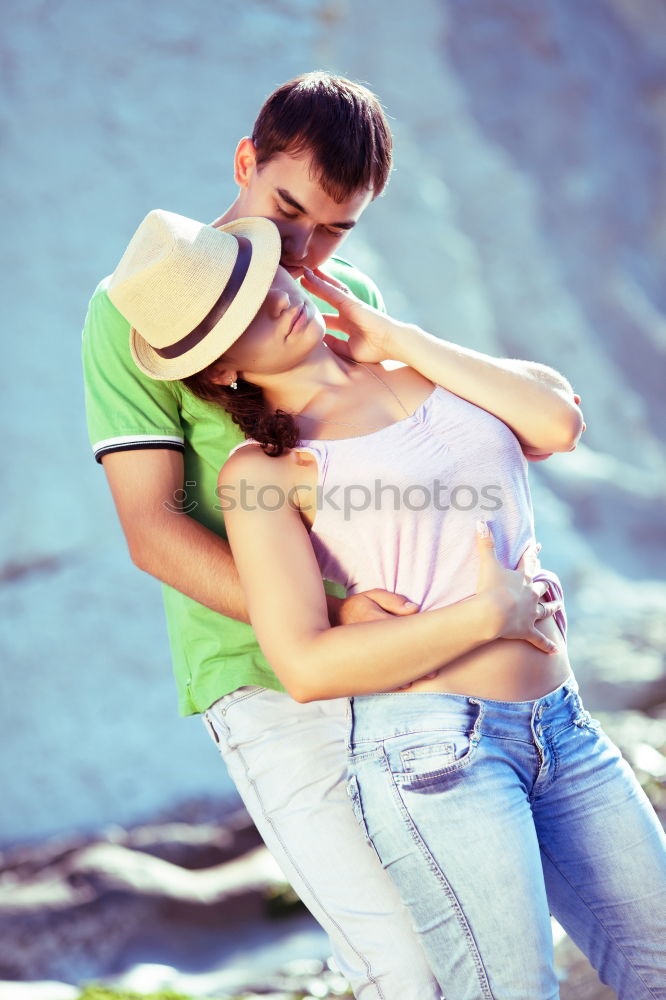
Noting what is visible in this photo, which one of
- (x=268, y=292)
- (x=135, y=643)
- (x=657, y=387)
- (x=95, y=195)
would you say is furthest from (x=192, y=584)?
(x=657, y=387)

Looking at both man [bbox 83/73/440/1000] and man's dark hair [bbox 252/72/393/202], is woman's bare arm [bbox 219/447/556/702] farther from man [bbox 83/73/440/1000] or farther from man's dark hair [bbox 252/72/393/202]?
man's dark hair [bbox 252/72/393/202]

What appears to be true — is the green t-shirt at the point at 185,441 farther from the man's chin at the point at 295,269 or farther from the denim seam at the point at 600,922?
the denim seam at the point at 600,922

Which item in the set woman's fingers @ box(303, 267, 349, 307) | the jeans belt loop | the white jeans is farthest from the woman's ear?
the jeans belt loop

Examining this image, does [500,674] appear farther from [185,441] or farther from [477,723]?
[185,441]

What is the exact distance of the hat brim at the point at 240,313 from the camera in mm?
1767

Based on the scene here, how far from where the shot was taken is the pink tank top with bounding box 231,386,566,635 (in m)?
1.71

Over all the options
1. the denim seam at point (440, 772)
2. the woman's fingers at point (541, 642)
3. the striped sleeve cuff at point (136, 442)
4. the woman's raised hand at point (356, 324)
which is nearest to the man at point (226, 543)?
the striped sleeve cuff at point (136, 442)

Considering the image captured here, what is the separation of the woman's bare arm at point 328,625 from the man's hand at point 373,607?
4 centimetres

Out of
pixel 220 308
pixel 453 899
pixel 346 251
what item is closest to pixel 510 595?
pixel 453 899

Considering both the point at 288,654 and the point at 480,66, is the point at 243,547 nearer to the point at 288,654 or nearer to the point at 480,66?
the point at 288,654

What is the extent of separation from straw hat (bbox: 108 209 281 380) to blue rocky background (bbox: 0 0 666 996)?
11.6 feet

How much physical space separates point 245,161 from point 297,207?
0.21 meters

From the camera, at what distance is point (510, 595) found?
5.31 ft

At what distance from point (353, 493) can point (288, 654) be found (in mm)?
278
